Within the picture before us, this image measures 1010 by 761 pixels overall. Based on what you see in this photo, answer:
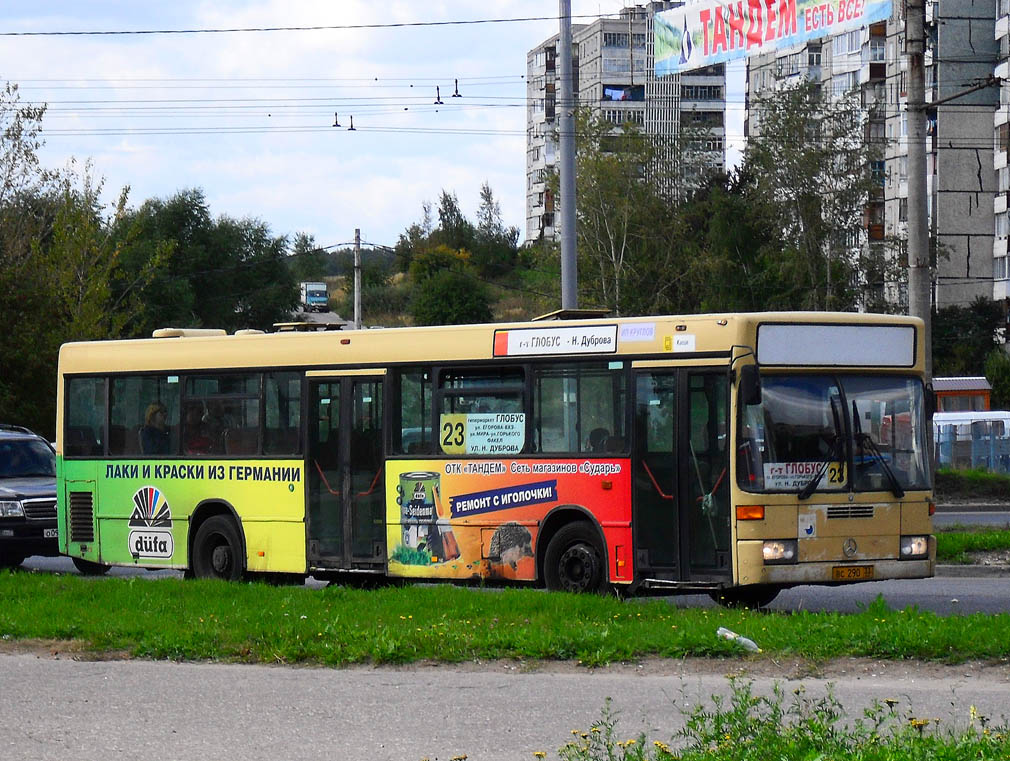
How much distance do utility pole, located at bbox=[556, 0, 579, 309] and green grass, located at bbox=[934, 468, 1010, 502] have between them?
12.3 metres

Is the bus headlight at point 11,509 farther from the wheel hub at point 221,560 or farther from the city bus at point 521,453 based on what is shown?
the wheel hub at point 221,560

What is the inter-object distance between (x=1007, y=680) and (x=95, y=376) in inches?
499

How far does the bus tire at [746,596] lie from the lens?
14.9 meters

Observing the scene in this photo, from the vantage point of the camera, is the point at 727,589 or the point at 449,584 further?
the point at 449,584

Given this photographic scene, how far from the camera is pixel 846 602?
15.9 metres

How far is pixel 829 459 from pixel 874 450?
48 cm

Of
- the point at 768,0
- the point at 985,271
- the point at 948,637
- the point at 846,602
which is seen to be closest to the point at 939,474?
the point at 768,0

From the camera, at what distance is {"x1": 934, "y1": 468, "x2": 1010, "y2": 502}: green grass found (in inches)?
A: 1316

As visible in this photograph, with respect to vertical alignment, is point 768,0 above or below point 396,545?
above

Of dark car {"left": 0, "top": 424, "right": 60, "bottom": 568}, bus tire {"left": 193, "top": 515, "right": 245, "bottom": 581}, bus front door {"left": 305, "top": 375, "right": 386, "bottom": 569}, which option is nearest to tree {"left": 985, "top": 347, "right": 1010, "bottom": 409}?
dark car {"left": 0, "top": 424, "right": 60, "bottom": 568}

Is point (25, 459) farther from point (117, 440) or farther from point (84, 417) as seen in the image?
point (117, 440)

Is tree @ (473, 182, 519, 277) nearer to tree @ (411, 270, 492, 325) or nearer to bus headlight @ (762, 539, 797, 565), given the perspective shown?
tree @ (411, 270, 492, 325)

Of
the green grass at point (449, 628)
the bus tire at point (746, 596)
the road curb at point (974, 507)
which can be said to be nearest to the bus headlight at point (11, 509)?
the green grass at point (449, 628)

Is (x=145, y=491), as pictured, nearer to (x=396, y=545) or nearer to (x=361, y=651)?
(x=396, y=545)
